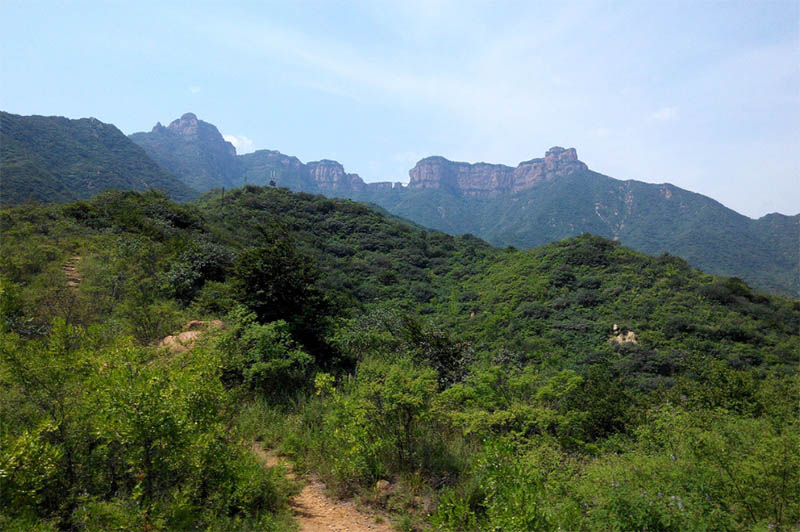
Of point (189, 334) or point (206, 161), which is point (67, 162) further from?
point (206, 161)

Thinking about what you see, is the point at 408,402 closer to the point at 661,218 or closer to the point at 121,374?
the point at 121,374

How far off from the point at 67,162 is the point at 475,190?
15650 centimetres

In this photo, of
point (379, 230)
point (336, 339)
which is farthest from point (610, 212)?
point (336, 339)

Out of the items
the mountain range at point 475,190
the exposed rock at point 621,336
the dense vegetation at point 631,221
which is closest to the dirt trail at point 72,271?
the exposed rock at point 621,336

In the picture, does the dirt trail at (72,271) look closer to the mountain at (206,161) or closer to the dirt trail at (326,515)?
the dirt trail at (326,515)

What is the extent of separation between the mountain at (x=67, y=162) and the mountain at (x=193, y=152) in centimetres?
3836

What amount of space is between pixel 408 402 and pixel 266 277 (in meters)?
5.39

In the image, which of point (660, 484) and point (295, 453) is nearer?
point (660, 484)

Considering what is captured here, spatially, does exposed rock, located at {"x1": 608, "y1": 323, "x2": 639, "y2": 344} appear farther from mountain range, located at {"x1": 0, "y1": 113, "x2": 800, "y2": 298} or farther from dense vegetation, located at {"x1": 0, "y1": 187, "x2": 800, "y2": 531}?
mountain range, located at {"x1": 0, "y1": 113, "x2": 800, "y2": 298}

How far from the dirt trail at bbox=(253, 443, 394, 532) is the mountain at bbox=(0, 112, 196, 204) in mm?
47857

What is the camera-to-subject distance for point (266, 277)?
8797mm

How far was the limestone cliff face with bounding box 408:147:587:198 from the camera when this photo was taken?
171125mm

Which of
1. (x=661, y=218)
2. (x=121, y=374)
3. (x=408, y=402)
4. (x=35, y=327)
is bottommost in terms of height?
(x=35, y=327)

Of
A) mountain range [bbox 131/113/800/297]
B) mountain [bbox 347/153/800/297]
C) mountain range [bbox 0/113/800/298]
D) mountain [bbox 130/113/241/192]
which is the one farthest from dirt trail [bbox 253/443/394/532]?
mountain [bbox 130/113/241/192]
